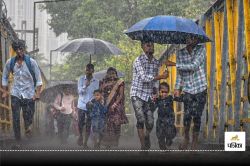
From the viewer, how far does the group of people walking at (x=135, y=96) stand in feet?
27.3

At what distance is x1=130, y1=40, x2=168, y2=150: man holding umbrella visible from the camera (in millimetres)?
8375

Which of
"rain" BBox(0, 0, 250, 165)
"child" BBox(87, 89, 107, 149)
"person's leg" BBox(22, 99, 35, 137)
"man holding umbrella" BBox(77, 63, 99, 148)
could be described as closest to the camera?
"rain" BBox(0, 0, 250, 165)

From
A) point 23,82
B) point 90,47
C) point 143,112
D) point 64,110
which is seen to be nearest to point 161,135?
point 143,112

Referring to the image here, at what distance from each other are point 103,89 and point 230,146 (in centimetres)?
396

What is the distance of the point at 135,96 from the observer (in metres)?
8.41

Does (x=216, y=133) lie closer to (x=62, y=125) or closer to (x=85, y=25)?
(x=62, y=125)

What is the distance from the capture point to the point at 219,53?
9.67 metres

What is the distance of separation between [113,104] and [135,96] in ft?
7.81

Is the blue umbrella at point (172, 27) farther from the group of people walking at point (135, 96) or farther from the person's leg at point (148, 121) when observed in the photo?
the person's leg at point (148, 121)

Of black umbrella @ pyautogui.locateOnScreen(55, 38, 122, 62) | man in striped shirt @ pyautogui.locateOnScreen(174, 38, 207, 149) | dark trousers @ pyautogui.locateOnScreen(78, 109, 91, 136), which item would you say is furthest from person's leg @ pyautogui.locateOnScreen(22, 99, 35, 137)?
black umbrella @ pyautogui.locateOnScreen(55, 38, 122, 62)

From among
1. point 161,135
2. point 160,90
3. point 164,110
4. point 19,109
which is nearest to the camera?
point 161,135

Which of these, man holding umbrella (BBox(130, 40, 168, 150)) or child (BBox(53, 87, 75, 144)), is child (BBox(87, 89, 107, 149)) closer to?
man holding umbrella (BBox(130, 40, 168, 150))

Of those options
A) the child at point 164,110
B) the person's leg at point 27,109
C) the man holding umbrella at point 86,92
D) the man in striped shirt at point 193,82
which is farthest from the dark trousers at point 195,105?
the man holding umbrella at point 86,92

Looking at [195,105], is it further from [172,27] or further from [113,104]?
Answer: [113,104]
